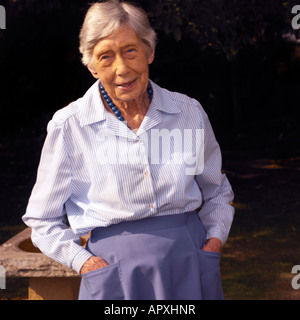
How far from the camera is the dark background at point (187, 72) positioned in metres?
7.57

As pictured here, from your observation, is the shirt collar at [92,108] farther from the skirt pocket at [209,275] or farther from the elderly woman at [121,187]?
the skirt pocket at [209,275]

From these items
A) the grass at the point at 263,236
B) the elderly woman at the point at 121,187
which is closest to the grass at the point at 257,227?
the grass at the point at 263,236

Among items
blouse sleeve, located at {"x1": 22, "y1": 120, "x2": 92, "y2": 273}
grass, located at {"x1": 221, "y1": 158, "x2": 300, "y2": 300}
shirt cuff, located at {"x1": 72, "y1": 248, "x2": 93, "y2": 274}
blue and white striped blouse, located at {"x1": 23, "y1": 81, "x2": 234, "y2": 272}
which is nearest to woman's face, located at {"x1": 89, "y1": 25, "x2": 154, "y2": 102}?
blue and white striped blouse, located at {"x1": 23, "y1": 81, "x2": 234, "y2": 272}

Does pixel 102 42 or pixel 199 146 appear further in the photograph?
→ pixel 199 146

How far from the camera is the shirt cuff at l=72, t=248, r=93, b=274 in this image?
2474mm

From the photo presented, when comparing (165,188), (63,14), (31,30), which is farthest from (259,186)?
(165,188)

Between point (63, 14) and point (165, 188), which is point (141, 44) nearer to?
point (165, 188)

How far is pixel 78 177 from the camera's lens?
2.47 meters

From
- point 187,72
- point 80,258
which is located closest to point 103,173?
point 80,258

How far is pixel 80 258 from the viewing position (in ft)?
8.14

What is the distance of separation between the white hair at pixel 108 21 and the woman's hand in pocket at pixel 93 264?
884 millimetres

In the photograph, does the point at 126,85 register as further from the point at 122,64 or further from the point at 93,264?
the point at 93,264

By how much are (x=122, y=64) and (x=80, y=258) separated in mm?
860

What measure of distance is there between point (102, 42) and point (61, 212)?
2.52 ft
